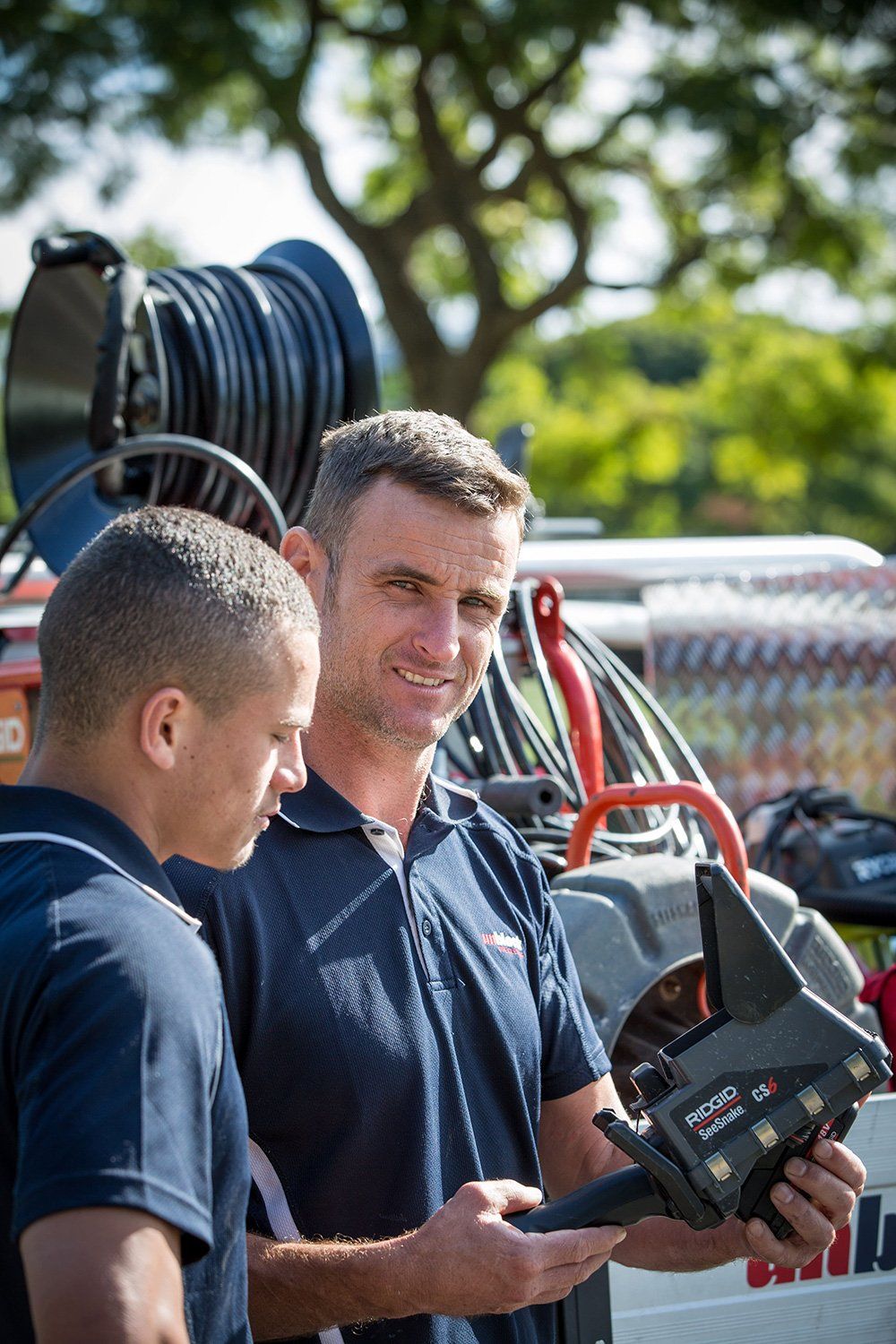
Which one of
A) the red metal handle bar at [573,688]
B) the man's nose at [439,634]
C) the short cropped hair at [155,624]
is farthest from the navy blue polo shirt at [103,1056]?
the red metal handle bar at [573,688]

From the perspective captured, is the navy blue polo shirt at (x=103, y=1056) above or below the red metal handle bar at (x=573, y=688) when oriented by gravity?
above

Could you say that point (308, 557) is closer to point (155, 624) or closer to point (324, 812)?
point (324, 812)

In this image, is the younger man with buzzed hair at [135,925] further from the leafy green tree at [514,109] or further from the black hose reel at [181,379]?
the leafy green tree at [514,109]

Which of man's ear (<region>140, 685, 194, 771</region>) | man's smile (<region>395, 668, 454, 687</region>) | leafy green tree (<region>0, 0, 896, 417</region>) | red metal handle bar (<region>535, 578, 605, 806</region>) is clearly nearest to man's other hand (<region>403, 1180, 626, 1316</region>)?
man's ear (<region>140, 685, 194, 771</region>)

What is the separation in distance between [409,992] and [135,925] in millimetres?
703

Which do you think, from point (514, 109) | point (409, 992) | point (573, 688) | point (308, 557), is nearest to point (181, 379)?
point (573, 688)

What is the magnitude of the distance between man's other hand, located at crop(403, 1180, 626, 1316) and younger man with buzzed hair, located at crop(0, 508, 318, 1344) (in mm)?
281

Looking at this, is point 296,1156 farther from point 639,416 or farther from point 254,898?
point 639,416

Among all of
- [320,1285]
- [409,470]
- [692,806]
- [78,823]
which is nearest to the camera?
[78,823]

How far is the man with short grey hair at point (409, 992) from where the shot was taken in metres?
1.67

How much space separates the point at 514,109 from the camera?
1557cm

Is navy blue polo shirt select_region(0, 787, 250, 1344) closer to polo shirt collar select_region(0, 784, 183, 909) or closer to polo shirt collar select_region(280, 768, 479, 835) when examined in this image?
polo shirt collar select_region(0, 784, 183, 909)

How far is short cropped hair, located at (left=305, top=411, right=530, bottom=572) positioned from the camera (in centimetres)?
208

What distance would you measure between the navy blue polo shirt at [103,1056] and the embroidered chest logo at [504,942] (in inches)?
28.7
